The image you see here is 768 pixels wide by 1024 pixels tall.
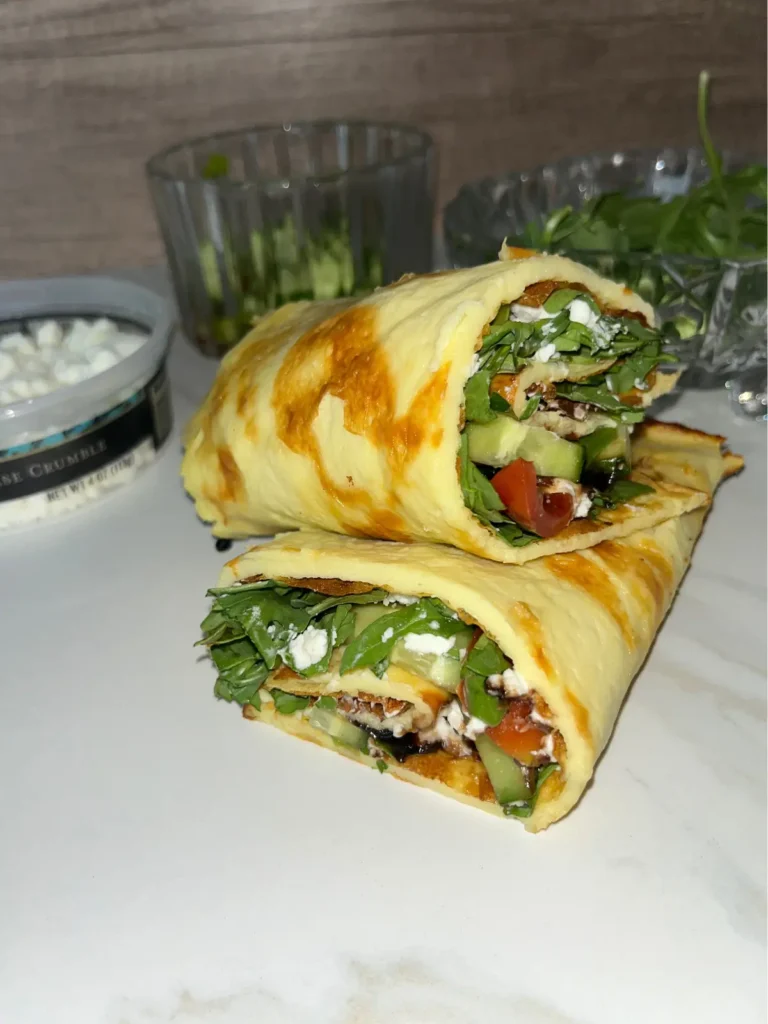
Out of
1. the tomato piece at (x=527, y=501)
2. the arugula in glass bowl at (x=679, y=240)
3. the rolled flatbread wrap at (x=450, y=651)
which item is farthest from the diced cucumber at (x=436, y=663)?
the arugula in glass bowl at (x=679, y=240)

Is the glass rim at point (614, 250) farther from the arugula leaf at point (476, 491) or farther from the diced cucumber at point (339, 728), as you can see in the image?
the diced cucumber at point (339, 728)

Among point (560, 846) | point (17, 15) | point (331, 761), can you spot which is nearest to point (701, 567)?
point (560, 846)

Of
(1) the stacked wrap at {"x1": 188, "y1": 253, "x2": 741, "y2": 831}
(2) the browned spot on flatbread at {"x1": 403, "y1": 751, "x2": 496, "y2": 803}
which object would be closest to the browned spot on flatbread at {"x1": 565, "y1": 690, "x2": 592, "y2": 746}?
(1) the stacked wrap at {"x1": 188, "y1": 253, "x2": 741, "y2": 831}

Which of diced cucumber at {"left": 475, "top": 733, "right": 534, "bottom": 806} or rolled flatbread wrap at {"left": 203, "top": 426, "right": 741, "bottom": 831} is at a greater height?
rolled flatbread wrap at {"left": 203, "top": 426, "right": 741, "bottom": 831}

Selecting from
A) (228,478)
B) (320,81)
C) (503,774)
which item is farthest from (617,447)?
(320,81)

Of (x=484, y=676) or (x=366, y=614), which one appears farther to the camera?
(x=366, y=614)

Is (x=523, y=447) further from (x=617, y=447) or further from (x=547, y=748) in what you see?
(x=547, y=748)

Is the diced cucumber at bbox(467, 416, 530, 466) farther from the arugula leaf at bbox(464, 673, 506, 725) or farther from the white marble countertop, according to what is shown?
the white marble countertop
